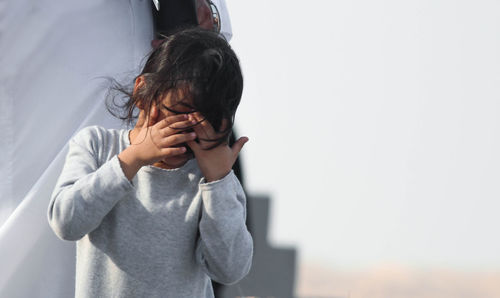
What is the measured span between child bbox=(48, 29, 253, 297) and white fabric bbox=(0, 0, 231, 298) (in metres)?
0.38

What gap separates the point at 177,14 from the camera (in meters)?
1.90

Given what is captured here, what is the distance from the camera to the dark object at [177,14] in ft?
6.20

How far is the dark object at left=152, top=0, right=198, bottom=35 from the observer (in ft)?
6.20

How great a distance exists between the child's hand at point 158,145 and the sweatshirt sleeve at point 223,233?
0.27 ft

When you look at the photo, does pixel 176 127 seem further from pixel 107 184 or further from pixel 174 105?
pixel 107 184

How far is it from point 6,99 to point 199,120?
0.70m

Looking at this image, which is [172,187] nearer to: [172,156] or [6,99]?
[172,156]

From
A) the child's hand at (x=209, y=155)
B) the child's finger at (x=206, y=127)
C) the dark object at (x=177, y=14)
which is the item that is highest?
the dark object at (x=177, y=14)

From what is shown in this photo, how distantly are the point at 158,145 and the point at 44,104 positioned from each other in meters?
0.64

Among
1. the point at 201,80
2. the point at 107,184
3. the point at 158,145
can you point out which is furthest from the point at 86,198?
the point at 201,80

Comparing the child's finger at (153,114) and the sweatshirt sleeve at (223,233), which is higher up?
the child's finger at (153,114)

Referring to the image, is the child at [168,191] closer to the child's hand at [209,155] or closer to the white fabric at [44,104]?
the child's hand at [209,155]

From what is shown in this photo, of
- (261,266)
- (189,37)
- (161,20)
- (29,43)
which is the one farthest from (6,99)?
(261,266)

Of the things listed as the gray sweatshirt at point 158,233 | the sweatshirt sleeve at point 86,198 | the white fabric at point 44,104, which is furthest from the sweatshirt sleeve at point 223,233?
the white fabric at point 44,104
